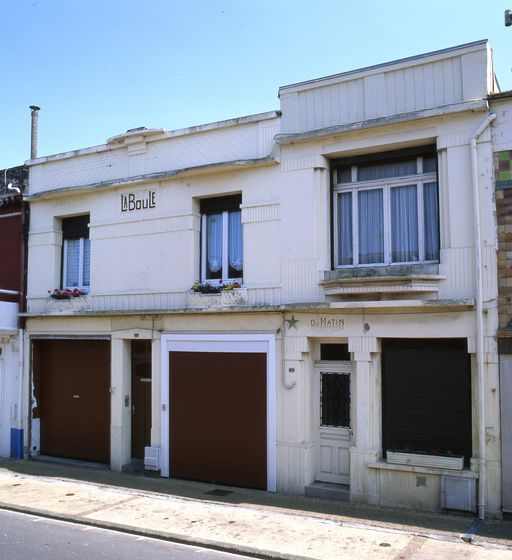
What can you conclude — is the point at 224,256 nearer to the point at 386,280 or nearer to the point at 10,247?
the point at 386,280

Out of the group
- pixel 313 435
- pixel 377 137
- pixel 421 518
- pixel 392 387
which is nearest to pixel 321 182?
pixel 377 137

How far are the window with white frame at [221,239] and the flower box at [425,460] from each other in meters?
4.30

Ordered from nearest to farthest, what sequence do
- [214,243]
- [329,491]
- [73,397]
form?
[329,491]
[214,243]
[73,397]

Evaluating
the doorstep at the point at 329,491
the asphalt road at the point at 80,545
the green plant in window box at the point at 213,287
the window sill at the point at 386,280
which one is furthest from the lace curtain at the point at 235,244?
the asphalt road at the point at 80,545

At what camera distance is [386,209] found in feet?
34.2

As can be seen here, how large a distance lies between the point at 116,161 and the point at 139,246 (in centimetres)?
207

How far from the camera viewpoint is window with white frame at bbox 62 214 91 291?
544 inches

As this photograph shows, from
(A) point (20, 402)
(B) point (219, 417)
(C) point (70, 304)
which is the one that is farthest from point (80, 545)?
(A) point (20, 402)

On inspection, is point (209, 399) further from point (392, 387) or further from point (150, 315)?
point (392, 387)

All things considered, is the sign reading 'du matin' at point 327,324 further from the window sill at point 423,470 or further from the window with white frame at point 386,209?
the window sill at point 423,470

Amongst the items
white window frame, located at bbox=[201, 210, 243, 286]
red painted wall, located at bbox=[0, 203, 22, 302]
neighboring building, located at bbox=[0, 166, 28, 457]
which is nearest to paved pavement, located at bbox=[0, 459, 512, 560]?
neighboring building, located at bbox=[0, 166, 28, 457]

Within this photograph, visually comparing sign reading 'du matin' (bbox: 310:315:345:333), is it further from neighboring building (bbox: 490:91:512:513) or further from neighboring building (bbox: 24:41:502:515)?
neighboring building (bbox: 490:91:512:513)

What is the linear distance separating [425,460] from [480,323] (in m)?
2.30

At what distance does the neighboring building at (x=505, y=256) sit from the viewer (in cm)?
878
